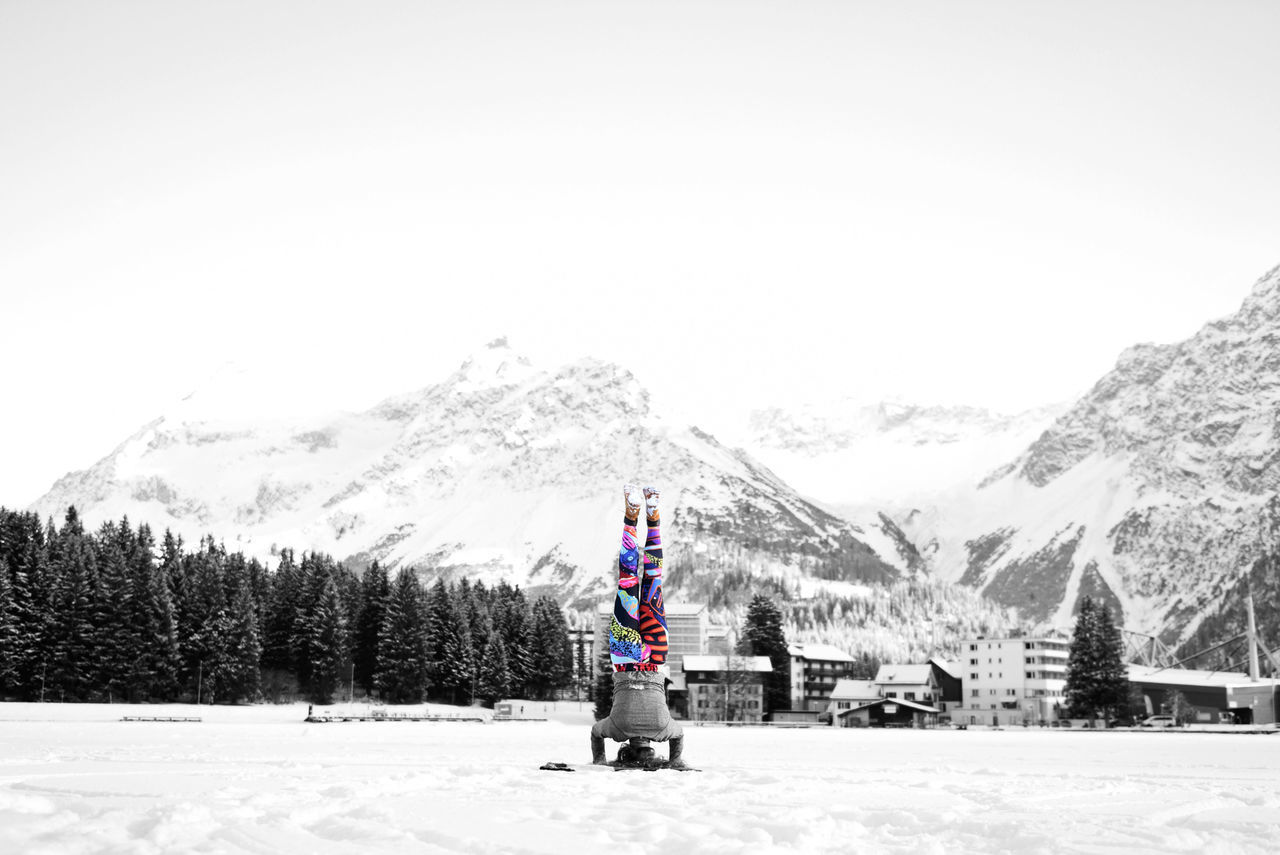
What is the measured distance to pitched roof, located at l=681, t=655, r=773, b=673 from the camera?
466ft

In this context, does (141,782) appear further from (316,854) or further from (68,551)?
(68,551)

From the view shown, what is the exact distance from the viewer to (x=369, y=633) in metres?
127

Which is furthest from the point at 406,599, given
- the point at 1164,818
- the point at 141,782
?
the point at 1164,818

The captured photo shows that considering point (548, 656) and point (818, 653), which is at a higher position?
point (818, 653)

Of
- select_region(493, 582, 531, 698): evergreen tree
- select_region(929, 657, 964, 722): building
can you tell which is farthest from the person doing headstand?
select_region(929, 657, 964, 722): building

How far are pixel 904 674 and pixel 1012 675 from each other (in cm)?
1334

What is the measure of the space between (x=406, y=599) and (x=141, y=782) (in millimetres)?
97307

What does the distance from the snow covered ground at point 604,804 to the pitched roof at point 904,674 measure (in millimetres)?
118168

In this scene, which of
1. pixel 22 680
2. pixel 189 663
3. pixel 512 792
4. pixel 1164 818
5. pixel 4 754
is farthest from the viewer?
pixel 189 663

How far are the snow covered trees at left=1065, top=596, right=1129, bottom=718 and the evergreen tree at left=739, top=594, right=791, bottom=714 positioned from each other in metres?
31.1

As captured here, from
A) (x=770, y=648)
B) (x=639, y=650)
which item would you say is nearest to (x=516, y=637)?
(x=770, y=648)

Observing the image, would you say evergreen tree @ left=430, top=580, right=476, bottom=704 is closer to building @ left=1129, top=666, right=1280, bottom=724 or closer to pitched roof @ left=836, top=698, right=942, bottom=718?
pitched roof @ left=836, top=698, right=942, bottom=718

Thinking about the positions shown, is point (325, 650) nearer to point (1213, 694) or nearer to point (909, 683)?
point (909, 683)

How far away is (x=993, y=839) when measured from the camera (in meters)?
22.0
